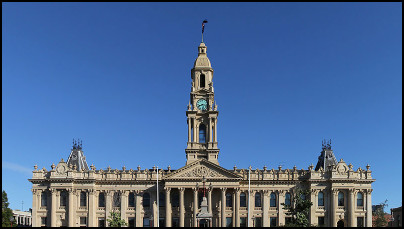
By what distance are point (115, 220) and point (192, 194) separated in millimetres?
14249

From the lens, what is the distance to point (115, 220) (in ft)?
241

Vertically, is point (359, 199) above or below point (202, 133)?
below

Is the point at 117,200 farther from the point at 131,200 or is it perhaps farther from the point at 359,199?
the point at 359,199

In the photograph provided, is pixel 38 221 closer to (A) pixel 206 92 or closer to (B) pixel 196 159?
(B) pixel 196 159

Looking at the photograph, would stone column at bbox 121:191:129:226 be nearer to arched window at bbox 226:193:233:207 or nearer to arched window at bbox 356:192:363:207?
arched window at bbox 226:193:233:207

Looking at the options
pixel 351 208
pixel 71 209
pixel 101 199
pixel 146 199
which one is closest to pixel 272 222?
pixel 351 208

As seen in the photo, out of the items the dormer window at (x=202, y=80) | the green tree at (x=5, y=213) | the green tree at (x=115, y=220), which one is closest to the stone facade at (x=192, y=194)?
the green tree at (x=115, y=220)

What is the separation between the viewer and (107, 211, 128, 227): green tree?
240 ft

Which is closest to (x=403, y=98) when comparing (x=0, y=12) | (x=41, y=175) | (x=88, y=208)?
(x=0, y=12)

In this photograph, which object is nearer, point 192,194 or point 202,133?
point 192,194

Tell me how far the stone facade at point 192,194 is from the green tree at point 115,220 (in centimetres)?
340

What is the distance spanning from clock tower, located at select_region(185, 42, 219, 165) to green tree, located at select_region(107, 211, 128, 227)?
15.7 m

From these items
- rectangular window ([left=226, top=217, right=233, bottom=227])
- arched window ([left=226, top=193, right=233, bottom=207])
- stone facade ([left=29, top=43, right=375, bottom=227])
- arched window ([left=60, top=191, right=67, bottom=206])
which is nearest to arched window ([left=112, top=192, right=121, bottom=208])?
stone facade ([left=29, top=43, right=375, bottom=227])

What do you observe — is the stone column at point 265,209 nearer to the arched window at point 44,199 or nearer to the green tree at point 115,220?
the green tree at point 115,220
